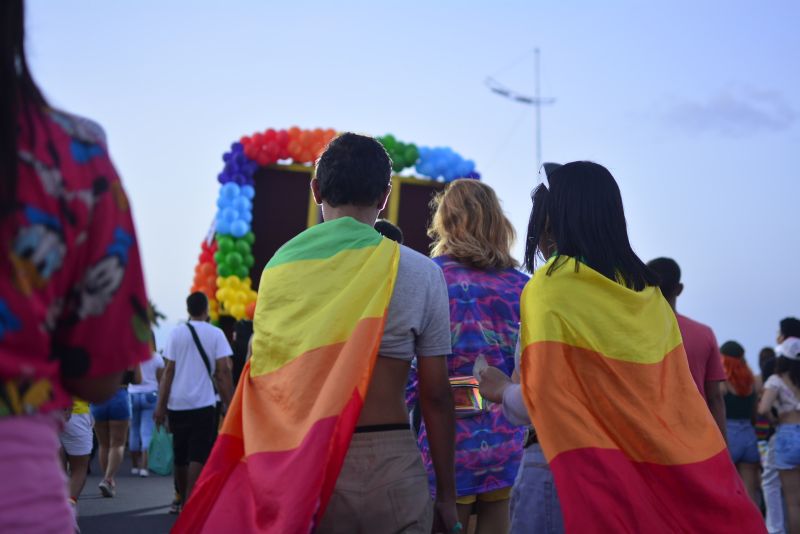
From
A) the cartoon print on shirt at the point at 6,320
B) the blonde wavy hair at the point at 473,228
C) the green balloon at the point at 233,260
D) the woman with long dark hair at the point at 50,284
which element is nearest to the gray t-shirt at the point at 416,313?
the blonde wavy hair at the point at 473,228

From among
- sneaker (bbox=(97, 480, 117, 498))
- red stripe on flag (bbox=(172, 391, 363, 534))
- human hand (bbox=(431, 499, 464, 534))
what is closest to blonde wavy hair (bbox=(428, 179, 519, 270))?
human hand (bbox=(431, 499, 464, 534))

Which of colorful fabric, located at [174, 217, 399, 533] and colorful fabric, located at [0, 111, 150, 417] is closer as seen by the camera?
colorful fabric, located at [0, 111, 150, 417]

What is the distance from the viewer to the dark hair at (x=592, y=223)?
3605 mm

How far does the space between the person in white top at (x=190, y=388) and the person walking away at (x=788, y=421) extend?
15.9ft

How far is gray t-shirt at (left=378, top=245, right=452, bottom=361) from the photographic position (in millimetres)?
3396

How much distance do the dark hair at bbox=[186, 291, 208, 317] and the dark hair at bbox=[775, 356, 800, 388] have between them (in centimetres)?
525

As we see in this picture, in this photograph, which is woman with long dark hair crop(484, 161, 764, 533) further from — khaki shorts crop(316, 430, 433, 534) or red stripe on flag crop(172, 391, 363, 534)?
red stripe on flag crop(172, 391, 363, 534)

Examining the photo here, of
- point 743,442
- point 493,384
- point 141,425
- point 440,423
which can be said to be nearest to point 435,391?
point 440,423

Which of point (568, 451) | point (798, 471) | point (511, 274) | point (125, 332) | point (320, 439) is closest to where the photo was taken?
point (125, 332)

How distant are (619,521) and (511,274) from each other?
1.95 m

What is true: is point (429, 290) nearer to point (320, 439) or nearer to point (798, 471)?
point (320, 439)

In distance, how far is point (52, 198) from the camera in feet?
5.88

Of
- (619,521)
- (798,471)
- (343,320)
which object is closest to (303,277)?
(343,320)

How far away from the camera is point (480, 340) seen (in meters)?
4.79
